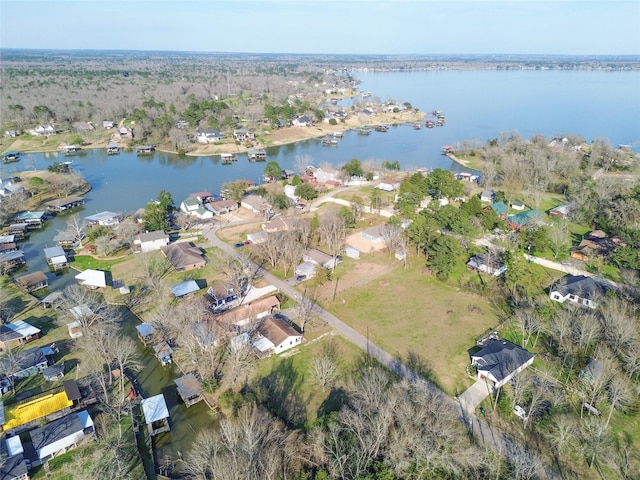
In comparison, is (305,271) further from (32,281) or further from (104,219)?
(104,219)

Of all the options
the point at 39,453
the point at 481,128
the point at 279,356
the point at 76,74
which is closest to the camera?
the point at 39,453

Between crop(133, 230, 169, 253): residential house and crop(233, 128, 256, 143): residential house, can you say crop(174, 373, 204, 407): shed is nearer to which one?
crop(133, 230, 169, 253): residential house

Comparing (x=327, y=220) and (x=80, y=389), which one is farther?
(x=327, y=220)

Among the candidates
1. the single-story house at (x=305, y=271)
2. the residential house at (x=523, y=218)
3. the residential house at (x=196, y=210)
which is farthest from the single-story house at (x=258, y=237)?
the residential house at (x=523, y=218)

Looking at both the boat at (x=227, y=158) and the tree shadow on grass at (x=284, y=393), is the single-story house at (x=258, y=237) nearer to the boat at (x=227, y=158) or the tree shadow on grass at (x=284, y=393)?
the tree shadow on grass at (x=284, y=393)

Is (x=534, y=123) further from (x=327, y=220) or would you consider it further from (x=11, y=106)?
(x=11, y=106)

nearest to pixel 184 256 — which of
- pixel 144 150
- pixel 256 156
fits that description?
pixel 256 156

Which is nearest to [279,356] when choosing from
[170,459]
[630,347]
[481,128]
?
[170,459]
